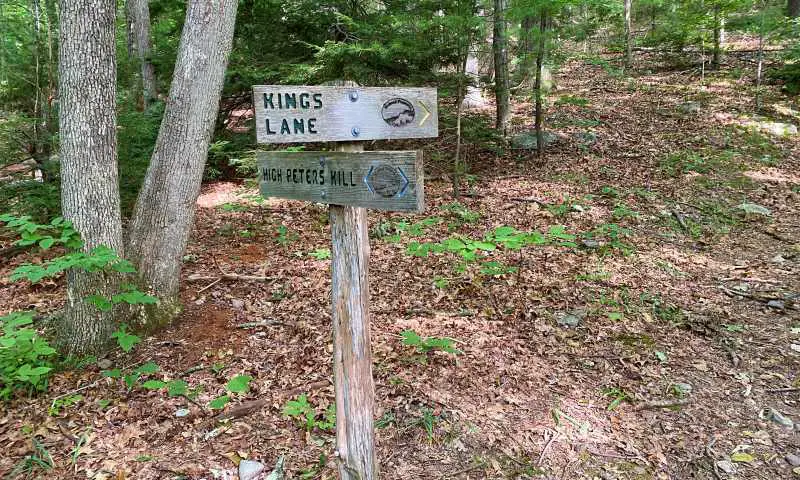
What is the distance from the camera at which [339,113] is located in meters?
2.30

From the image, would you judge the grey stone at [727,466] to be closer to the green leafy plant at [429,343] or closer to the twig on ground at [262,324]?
the green leafy plant at [429,343]

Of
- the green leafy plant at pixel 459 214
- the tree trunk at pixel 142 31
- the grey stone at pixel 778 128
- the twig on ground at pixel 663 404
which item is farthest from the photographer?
the tree trunk at pixel 142 31

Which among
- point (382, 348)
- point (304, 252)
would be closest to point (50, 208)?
point (304, 252)

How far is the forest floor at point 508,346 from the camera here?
338 centimetres

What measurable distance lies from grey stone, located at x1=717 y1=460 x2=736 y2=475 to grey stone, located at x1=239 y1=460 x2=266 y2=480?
3226 millimetres

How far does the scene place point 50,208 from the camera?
6219 mm

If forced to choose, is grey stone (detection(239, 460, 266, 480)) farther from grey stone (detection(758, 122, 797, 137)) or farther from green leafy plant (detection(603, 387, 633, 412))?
grey stone (detection(758, 122, 797, 137))

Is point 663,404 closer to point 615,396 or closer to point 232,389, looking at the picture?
point 615,396

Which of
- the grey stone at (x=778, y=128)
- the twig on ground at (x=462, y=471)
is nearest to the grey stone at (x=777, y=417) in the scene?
the twig on ground at (x=462, y=471)

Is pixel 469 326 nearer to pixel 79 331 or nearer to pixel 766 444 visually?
pixel 766 444

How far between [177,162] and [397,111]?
326cm

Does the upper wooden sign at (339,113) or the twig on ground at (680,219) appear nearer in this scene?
the upper wooden sign at (339,113)

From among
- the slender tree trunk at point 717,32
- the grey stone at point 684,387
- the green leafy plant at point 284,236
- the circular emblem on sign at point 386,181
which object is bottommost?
the grey stone at point 684,387

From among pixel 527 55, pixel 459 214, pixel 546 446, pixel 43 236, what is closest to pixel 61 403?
pixel 43 236
